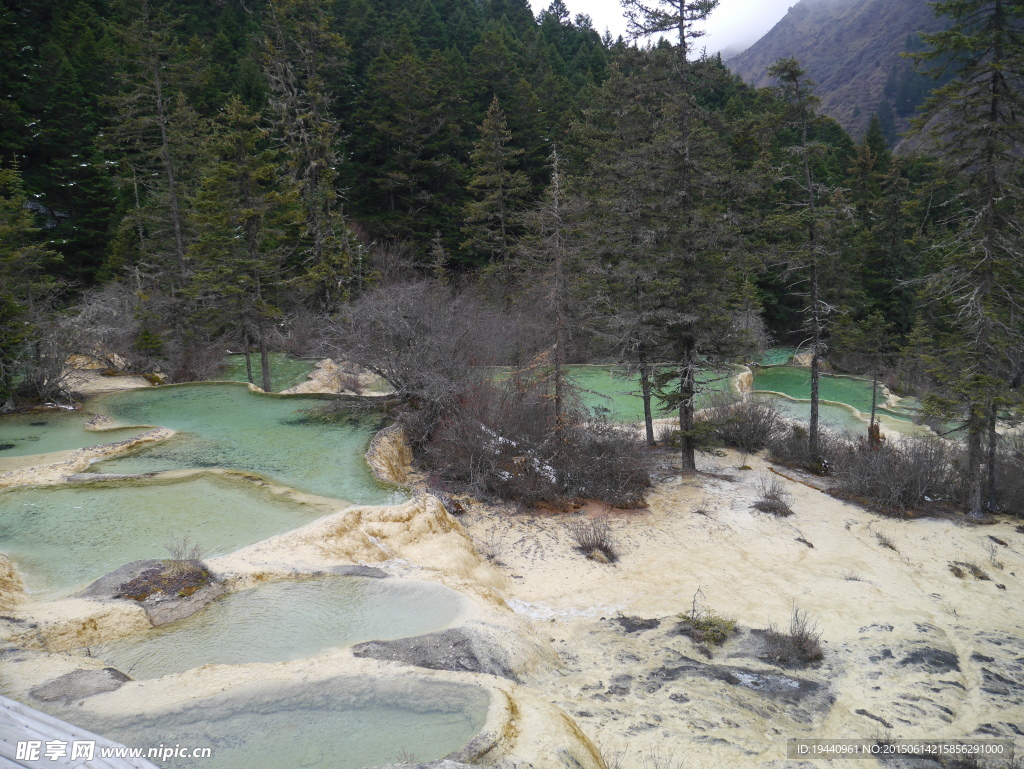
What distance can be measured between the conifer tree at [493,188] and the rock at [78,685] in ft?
97.4

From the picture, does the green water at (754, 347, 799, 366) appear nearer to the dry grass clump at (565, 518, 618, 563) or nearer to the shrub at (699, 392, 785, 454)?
the shrub at (699, 392, 785, 454)

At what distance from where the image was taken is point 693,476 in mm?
16594

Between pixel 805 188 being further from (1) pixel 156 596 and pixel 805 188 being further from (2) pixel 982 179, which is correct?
(1) pixel 156 596

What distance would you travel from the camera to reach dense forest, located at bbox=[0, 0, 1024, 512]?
46.6 feet

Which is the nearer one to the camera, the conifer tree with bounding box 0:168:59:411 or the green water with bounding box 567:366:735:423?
the conifer tree with bounding box 0:168:59:411

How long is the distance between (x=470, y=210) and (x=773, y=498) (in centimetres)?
2540

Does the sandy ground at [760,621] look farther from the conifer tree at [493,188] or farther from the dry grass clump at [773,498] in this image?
the conifer tree at [493,188]

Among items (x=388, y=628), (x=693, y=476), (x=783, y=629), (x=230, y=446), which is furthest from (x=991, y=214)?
(x=230, y=446)

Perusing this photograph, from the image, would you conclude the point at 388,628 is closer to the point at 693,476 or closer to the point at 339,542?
the point at 339,542

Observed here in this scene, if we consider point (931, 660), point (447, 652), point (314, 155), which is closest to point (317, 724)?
point (447, 652)

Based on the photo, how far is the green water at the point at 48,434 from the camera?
42.7ft

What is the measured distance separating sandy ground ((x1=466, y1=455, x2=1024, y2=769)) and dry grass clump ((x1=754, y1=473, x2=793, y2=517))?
23 cm

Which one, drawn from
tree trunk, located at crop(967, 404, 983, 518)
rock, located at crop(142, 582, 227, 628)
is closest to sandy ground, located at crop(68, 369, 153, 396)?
rock, located at crop(142, 582, 227, 628)

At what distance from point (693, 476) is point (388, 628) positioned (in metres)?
11.5
